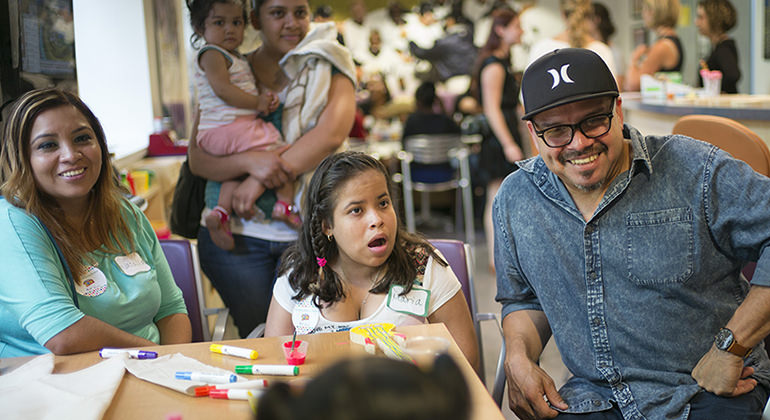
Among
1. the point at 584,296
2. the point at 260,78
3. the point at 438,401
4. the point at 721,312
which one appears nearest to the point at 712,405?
the point at 721,312

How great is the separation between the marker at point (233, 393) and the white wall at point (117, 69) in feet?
11.9

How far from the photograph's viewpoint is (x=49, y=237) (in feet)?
5.90

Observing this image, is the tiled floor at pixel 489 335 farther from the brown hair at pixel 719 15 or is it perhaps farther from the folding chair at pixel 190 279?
the brown hair at pixel 719 15

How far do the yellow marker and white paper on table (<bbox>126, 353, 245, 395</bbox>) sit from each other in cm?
7

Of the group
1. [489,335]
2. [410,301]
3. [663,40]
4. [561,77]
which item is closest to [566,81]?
[561,77]

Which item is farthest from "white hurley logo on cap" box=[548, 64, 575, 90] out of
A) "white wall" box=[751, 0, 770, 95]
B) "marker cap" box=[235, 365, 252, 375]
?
"white wall" box=[751, 0, 770, 95]

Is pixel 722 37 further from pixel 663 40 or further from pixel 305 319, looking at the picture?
pixel 305 319

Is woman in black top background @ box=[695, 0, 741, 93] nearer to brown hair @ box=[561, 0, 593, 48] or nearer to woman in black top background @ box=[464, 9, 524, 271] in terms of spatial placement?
brown hair @ box=[561, 0, 593, 48]

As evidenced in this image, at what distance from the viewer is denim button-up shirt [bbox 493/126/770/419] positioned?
64.4 inches

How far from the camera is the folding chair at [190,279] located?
7.91 ft

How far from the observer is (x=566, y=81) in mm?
1625

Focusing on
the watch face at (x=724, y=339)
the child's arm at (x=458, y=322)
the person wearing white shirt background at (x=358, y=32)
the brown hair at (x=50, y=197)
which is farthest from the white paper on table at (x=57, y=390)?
the person wearing white shirt background at (x=358, y=32)

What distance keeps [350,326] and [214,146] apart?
3.52ft

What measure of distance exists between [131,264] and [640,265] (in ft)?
4.57
